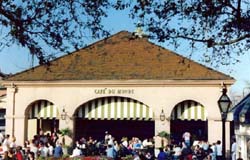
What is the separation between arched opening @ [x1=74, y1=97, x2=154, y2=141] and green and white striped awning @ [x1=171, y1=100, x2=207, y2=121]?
4.95 feet

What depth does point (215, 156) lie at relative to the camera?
26.6 metres

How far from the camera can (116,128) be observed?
3697cm

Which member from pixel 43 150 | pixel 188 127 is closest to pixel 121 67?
pixel 188 127

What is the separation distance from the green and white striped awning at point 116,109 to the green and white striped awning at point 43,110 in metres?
1.72

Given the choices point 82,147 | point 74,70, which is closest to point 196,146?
point 82,147

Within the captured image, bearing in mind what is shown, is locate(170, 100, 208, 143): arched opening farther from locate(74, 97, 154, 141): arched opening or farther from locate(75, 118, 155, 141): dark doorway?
locate(75, 118, 155, 141): dark doorway

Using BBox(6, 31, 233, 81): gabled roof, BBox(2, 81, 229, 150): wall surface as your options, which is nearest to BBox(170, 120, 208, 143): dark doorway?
BBox(2, 81, 229, 150): wall surface

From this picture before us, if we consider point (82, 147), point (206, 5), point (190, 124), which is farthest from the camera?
point (190, 124)

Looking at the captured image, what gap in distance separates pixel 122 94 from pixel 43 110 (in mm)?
5556

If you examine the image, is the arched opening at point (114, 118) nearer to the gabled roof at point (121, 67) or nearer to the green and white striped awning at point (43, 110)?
the green and white striped awning at point (43, 110)

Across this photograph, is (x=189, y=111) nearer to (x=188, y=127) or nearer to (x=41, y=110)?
(x=188, y=127)

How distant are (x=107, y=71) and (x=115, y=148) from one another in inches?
267

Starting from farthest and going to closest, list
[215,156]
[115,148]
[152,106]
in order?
1. [152,106]
2. [115,148]
3. [215,156]

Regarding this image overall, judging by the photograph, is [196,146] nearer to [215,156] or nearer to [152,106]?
[215,156]
